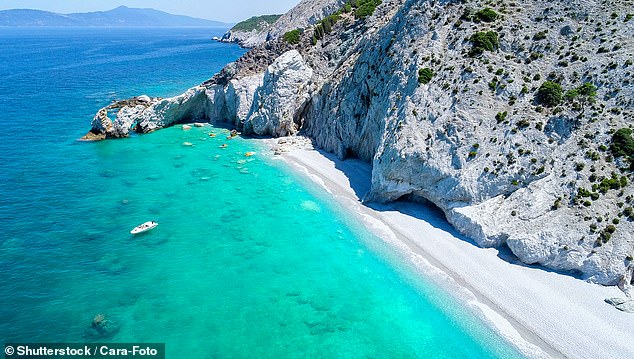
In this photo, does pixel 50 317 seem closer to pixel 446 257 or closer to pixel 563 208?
pixel 446 257

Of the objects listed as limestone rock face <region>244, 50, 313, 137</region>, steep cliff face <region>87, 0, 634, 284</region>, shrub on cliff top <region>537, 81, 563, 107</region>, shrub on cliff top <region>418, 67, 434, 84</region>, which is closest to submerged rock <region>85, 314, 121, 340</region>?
steep cliff face <region>87, 0, 634, 284</region>

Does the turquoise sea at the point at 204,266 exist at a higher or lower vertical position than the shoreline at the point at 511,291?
lower

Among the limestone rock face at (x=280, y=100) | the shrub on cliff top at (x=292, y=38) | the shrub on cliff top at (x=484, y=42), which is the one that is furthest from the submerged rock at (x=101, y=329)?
the shrub on cliff top at (x=292, y=38)

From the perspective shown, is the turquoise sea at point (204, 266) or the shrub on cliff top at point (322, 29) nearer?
the turquoise sea at point (204, 266)

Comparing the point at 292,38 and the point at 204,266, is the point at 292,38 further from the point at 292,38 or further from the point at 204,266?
the point at 204,266

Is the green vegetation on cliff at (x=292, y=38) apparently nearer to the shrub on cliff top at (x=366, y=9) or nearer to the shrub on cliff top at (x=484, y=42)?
the shrub on cliff top at (x=366, y=9)

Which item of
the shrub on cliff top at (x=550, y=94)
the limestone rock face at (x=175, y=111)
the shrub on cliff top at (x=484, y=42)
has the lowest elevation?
the limestone rock face at (x=175, y=111)

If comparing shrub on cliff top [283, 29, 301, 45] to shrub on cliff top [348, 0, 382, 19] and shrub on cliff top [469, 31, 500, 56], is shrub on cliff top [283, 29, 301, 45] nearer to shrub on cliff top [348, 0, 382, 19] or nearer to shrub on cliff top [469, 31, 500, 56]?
shrub on cliff top [348, 0, 382, 19]
